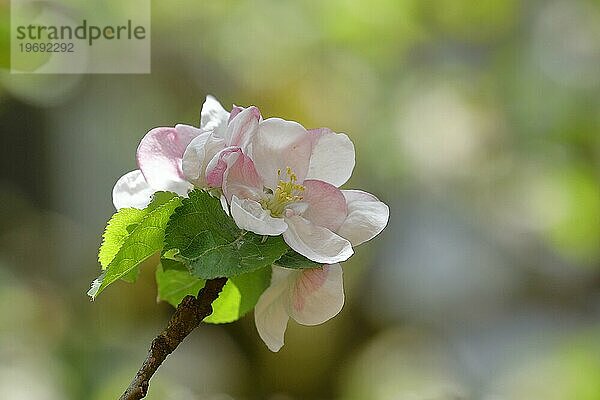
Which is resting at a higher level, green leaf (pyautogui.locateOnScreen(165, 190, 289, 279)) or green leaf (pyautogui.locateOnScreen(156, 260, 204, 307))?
green leaf (pyautogui.locateOnScreen(165, 190, 289, 279))

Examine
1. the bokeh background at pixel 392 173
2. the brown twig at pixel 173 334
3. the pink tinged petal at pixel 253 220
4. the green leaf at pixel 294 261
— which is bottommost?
the bokeh background at pixel 392 173

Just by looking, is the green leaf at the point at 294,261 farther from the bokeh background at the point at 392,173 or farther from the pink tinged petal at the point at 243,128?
the bokeh background at the point at 392,173

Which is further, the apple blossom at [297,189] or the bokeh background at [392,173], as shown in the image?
the bokeh background at [392,173]

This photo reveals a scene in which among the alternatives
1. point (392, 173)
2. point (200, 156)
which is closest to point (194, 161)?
point (200, 156)

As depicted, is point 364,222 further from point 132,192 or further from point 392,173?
point 392,173

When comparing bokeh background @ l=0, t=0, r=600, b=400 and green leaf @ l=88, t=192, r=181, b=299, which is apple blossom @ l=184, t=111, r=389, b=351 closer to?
green leaf @ l=88, t=192, r=181, b=299

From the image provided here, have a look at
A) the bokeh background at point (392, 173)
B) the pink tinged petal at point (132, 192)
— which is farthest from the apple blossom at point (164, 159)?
the bokeh background at point (392, 173)

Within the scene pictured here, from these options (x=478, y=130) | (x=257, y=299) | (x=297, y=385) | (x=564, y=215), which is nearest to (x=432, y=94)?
(x=478, y=130)

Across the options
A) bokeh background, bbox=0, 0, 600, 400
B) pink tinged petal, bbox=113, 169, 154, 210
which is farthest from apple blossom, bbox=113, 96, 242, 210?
bokeh background, bbox=0, 0, 600, 400

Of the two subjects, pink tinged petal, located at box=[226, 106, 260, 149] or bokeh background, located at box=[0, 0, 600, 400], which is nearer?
pink tinged petal, located at box=[226, 106, 260, 149]
